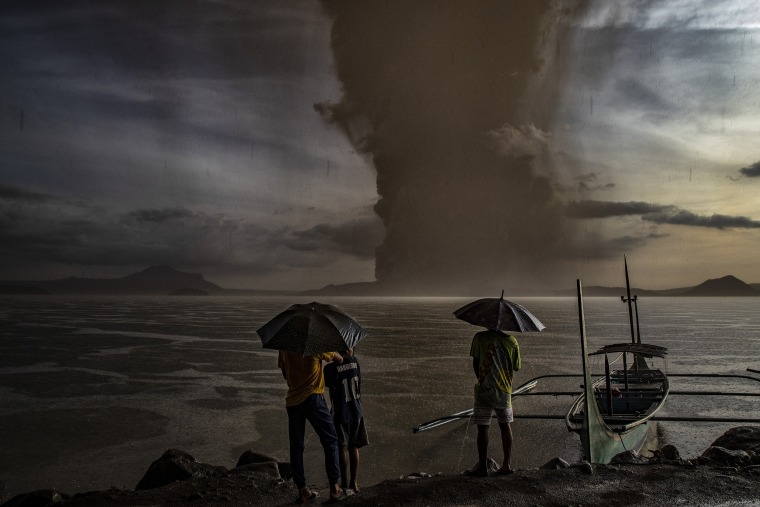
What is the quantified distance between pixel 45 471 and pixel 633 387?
18170 mm

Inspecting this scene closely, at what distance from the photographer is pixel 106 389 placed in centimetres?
2094

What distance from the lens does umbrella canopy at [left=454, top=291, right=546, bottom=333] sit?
7.12 meters

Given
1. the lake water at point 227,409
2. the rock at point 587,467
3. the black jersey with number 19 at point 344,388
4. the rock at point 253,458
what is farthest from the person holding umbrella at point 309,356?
the lake water at point 227,409

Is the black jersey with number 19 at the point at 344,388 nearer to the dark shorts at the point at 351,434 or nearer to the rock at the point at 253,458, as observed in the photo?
the dark shorts at the point at 351,434

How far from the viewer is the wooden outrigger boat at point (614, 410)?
9508mm

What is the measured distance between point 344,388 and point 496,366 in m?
2.18

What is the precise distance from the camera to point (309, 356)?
20.2 ft

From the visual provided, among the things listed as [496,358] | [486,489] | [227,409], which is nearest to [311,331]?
[496,358]

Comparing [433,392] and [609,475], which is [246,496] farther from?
[433,392]

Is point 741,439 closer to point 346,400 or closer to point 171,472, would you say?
point 346,400

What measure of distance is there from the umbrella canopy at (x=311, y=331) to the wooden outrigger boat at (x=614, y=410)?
457 centimetres

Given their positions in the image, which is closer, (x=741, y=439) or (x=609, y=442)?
(x=609, y=442)

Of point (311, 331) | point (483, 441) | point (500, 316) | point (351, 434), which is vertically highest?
point (500, 316)

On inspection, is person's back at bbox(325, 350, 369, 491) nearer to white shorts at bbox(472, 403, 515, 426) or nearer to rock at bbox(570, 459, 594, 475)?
white shorts at bbox(472, 403, 515, 426)
